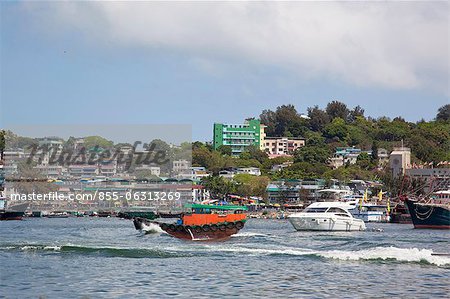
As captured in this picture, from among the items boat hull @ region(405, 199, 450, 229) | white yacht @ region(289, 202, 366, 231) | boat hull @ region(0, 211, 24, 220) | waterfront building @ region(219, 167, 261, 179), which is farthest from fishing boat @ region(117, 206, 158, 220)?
white yacht @ region(289, 202, 366, 231)

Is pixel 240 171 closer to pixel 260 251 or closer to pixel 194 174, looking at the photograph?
pixel 194 174

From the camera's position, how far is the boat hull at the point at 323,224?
74.0m

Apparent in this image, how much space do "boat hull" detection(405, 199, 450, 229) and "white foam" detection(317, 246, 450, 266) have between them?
44584 millimetres

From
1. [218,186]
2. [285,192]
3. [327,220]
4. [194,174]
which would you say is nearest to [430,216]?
[327,220]

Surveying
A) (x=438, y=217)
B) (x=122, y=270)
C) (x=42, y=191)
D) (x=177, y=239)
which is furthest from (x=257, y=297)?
(x=42, y=191)

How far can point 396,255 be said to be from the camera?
41344mm

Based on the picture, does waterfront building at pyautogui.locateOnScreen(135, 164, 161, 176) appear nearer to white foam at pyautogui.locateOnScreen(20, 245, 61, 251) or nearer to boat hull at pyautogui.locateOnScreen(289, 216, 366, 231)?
boat hull at pyautogui.locateOnScreen(289, 216, 366, 231)

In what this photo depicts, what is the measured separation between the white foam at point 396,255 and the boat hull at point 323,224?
29.8m

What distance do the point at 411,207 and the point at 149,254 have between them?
50662mm

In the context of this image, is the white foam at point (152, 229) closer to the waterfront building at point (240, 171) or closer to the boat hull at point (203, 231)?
the boat hull at point (203, 231)

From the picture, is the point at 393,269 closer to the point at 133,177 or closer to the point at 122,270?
the point at 122,270

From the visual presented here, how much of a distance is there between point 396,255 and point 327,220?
32.8 meters

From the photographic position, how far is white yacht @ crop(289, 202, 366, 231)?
74.1m

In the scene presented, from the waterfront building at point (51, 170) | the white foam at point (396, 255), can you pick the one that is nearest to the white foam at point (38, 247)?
the white foam at point (396, 255)
